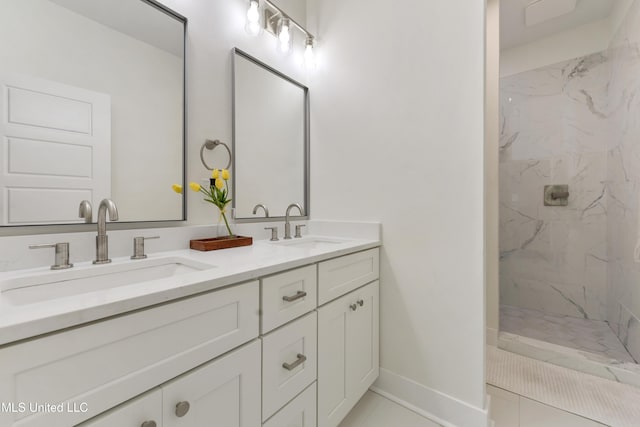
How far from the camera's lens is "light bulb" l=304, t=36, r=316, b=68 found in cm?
174

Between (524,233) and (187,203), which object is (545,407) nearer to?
(524,233)

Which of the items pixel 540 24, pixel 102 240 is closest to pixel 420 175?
pixel 102 240

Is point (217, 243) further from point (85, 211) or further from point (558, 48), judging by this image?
point (558, 48)

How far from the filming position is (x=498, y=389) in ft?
4.98

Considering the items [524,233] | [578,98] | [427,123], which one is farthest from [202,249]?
[578,98]

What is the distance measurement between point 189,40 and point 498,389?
7.72ft

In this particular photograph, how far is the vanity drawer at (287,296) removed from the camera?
A: 2.79ft

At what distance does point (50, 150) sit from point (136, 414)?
0.85 meters

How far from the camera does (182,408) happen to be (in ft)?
2.08

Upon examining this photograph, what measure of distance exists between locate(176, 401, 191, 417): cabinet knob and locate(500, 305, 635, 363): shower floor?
7.68ft

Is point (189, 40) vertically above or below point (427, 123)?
above

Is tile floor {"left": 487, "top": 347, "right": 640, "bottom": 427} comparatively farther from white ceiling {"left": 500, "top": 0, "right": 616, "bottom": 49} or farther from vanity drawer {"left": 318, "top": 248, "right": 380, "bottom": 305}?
white ceiling {"left": 500, "top": 0, "right": 616, "bottom": 49}

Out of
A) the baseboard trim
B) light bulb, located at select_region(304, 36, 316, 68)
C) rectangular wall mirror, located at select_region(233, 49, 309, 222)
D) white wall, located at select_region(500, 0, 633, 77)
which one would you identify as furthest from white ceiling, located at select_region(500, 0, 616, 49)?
the baseboard trim

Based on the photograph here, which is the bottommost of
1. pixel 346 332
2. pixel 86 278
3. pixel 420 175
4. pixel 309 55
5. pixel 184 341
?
pixel 346 332
